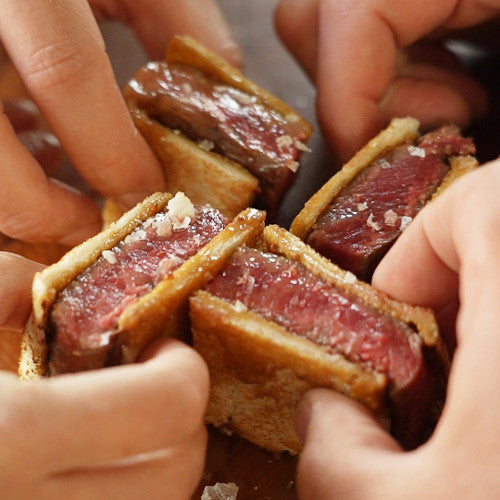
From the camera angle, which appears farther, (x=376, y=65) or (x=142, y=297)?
(x=376, y=65)

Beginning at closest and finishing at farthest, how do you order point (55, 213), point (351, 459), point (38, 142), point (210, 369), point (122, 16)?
point (351, 459), point (210, 369), point (55, 213), point (38, 142), point (122, 16)

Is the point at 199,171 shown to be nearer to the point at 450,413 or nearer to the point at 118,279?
the point at 118,279

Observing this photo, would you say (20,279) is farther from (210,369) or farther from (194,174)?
(194,174)

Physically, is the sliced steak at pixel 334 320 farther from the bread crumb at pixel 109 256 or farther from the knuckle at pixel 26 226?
the knuckle at pixel 26 226

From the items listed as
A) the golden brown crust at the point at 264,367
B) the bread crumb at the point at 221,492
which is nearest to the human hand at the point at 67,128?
the golden brown crust at the point at 264,367

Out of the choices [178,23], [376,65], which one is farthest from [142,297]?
[178,23]

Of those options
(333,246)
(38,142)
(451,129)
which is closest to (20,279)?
(333,246)
